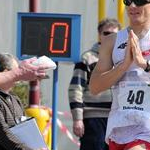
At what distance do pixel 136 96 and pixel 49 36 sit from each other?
3.54 m

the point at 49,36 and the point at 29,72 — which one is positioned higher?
the point at 29,72

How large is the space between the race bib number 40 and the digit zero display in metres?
3.39

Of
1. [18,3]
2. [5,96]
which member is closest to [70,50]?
[5,96]

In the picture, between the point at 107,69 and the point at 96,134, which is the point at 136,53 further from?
the point at 96,134

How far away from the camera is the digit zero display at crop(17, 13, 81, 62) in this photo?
8055 mm

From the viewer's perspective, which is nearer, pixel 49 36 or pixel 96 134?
pixel 96 134

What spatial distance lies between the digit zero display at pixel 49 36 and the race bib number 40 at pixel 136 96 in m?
3.39

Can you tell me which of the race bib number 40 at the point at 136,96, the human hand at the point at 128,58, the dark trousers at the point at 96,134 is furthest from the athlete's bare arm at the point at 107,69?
the dark trousers at the point at 96,134

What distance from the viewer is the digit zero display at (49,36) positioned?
8.05 meters

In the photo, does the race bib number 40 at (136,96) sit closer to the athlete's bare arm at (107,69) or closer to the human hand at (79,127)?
the athlete's bare arm at (107,69)

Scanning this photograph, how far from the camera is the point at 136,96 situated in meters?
4.64

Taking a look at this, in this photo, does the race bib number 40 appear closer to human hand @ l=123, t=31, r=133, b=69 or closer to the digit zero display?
human hand @ l=123, t=31, r=133, b=69

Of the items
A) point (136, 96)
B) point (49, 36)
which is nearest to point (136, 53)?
point (136, 96)

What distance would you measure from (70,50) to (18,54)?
1.90 ft
